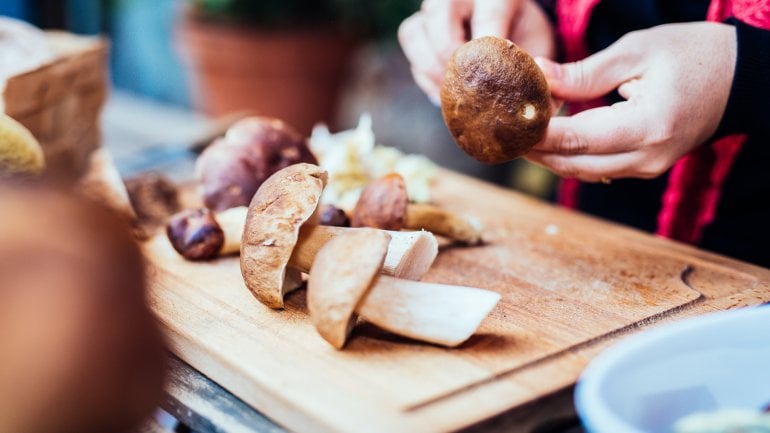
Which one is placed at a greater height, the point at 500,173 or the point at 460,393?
the point at 460,393

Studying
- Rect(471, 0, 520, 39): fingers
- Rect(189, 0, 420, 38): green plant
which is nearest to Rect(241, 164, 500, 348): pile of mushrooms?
Rect(471, 0, 520, 39): fingers

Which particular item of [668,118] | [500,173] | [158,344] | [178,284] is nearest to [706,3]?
[668,118]

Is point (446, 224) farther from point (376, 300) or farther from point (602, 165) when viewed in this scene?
point (376, 300)

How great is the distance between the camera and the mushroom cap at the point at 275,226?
1.22m

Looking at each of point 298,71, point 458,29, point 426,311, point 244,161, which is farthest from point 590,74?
point 298,71

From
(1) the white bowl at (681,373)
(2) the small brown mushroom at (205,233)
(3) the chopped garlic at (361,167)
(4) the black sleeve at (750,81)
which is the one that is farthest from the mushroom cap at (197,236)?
(4) the black sleeve at (750,81)

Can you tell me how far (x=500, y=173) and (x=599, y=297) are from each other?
251 centimetres

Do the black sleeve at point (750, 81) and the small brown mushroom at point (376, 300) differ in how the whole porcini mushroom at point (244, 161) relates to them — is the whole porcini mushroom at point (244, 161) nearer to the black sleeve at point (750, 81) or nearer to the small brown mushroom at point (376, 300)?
the small brown mushroom at point (376, 300)

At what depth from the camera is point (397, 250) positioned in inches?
49.4

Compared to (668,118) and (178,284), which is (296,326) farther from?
(668,118)

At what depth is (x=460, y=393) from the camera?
103cm

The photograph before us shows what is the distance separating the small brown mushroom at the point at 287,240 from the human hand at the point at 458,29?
549 mm

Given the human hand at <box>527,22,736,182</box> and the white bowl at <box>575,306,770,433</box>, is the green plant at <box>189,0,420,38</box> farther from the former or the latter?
the white bowl at <box>575,306,770,433</box>

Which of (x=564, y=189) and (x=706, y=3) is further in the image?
(x=564, y=189)
